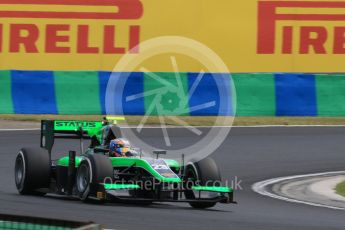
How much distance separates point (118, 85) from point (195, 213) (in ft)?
34.7

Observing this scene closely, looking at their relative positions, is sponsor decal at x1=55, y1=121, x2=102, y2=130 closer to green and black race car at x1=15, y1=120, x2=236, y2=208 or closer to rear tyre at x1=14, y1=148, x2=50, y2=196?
green and black race car at x1=15, y1=120, x2=236, y2=208

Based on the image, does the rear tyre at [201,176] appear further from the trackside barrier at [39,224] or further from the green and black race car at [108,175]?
the trackside barrier at [39,224]

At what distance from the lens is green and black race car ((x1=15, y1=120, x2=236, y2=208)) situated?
11.0 metres

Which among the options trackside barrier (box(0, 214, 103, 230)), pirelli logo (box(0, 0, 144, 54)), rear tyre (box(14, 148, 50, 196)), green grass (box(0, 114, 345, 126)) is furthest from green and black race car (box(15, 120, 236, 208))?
pirelli logo (box(0, 0, 144, 54))

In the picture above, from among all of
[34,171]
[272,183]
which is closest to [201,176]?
[34,171]

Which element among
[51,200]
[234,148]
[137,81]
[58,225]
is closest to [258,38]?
[137,81]

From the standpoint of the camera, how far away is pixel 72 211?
10648 millimetres

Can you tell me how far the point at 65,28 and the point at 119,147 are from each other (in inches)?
429

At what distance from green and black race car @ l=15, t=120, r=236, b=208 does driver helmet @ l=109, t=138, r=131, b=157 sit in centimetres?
12

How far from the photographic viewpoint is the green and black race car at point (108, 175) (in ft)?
36.1

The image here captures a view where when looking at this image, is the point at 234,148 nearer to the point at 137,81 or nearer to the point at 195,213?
the point at 137,81

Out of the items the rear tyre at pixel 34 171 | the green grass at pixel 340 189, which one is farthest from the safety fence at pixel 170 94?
the rear tyre at pixel 34 171

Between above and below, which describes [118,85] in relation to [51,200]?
above

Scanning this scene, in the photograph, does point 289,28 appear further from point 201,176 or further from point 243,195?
point 201,176
